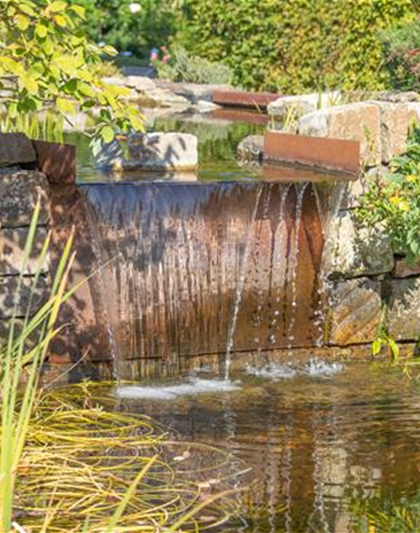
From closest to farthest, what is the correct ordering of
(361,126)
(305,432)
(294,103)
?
(305,432)
(361,126)
(294,103)

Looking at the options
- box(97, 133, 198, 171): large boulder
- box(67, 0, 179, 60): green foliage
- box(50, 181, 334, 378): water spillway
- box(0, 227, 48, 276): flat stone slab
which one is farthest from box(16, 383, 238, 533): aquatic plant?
box(67, 0, 179, 60): green foliage

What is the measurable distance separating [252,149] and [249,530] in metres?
6.06

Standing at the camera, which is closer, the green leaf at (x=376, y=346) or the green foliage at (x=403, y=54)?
the green leaf at (x=376, y=346)

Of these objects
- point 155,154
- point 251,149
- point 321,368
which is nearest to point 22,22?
point 321,368

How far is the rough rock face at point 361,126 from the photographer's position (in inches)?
359

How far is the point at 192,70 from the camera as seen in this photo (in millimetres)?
19547

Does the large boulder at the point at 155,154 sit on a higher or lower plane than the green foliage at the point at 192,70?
lower

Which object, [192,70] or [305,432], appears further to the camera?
[192,70]

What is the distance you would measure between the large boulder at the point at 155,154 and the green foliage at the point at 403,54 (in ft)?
9.56

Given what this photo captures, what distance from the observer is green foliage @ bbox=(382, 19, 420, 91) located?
1322 cm

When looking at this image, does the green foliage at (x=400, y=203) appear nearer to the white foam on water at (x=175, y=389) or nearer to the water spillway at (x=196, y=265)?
the water spillway at (x=196, y=265)

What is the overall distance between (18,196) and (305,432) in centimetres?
208

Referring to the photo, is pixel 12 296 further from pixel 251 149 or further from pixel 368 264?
pixel 251 149

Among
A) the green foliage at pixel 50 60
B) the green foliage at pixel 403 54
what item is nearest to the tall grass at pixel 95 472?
the green foliage at pixel 50 60
